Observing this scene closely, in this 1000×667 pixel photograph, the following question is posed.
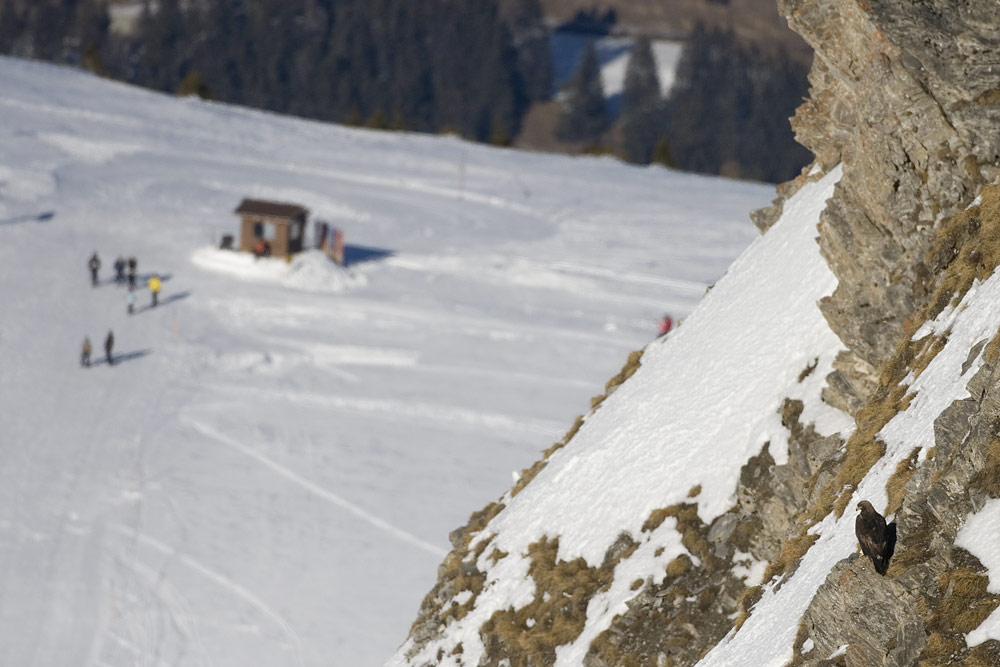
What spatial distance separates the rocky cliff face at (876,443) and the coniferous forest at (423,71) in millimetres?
134048

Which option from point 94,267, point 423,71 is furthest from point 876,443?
point 423,71

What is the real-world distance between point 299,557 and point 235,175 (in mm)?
35252

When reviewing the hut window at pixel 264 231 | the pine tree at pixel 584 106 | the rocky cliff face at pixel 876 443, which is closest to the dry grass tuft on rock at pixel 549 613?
the rocky cliff face at pixel 876 443

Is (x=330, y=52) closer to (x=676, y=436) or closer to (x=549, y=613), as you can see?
(x=676, y=436)

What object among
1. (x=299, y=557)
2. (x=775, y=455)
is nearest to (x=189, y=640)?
(x=299, y=557)

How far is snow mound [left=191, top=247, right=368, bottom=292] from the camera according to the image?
46531 mm

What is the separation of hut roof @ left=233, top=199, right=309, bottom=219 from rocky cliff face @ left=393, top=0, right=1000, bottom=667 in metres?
33.1

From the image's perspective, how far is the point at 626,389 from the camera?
696 inches

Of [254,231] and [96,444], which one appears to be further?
[254,231]

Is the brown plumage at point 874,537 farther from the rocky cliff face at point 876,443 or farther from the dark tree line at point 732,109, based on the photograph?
the dark tree line at point 732,109

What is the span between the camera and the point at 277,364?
3953 centimetres

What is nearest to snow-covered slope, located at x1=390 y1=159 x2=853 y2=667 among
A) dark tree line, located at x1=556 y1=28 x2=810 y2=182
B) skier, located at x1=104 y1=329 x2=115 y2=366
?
skier, located at x1=104 y1=329 x2=115 y2=366

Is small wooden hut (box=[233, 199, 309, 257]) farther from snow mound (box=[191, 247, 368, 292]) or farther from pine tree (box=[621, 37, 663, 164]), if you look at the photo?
pine tree (box=[621, 37, 663, 164])

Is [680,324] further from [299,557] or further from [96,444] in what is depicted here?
Result: [96,444]
